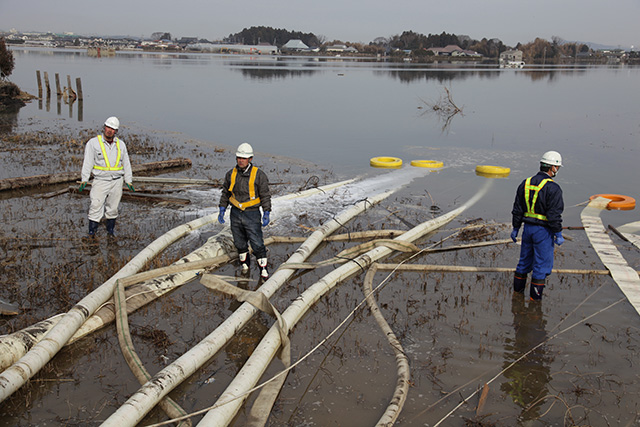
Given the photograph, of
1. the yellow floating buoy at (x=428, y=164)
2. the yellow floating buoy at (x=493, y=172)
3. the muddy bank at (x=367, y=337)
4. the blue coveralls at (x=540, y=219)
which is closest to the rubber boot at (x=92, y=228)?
the muddy bank at (x=367, y=337)

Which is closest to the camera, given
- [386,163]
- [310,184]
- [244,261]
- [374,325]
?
[374,325]

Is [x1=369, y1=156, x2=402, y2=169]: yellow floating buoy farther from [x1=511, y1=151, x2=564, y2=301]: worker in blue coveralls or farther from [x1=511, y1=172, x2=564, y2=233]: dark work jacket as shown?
[x1=511, y1=172, x2=564, y2=233]: dark work jacket

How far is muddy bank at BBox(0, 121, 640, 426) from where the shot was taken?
16.5 feet

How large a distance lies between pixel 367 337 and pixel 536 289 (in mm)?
2661

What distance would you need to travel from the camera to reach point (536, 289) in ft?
23.8

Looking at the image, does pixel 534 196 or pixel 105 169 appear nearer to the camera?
pixel 534 196

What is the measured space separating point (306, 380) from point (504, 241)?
555cm

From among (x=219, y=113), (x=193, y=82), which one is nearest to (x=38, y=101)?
(x=219, y=113)

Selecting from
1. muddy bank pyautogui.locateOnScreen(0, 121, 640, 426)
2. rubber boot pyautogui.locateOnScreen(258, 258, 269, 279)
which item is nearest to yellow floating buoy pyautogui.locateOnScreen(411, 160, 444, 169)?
muddy bank pyautogui.locateOnScreen(0, 121, 640, 426)

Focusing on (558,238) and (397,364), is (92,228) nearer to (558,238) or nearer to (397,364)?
(397,364)

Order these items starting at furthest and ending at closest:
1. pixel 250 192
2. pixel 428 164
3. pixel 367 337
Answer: pixel 428 164, pixel 250 192, pixel 367 337

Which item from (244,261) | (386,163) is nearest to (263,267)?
(244,261)

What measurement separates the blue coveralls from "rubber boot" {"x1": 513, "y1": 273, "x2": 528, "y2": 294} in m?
0.29

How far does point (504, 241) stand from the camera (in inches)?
375
